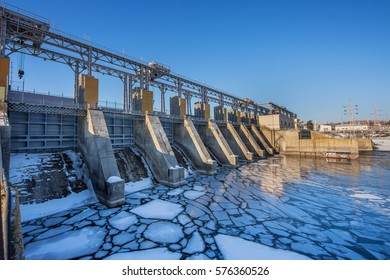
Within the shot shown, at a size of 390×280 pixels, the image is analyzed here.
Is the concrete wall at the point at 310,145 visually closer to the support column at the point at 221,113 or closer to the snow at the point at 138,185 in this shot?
the support column at the point at 221,113

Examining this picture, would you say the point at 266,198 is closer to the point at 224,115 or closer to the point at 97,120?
the point at 97,120

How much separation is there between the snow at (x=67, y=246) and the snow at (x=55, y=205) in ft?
7.66

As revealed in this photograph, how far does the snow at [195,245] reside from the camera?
523 centimetres

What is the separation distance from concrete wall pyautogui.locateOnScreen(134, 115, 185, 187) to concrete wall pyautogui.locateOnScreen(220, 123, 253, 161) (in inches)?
487

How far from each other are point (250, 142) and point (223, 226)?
73.2 feet

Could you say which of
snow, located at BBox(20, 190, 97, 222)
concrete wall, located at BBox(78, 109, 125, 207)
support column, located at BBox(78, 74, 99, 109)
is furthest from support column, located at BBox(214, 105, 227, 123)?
snow, located at BBox(20, 190, 97, 222)

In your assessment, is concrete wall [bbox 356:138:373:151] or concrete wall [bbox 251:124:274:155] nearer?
concrete wall [bbox 251:124:274:155]

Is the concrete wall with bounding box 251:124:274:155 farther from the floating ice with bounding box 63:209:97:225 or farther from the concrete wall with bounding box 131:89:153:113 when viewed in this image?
the floating ice with bounding box 63:209:97:225

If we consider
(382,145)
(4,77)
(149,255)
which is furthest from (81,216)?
(382,145)

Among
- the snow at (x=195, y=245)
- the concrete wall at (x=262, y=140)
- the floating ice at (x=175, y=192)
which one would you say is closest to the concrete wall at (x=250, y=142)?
the concrete wall at (x=262, y=140)

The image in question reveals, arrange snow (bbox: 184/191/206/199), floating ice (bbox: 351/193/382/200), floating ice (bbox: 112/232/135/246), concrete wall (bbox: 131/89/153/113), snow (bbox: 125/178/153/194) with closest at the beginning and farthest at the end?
floating ice (bbox: 112/232/135/246), floating ice (bbox: 351/193/382/200), snow (bbox: 184/191/206/199), snow (bbox: 125/178/153/194), concrete wall (bbox: 131/89/153/113)

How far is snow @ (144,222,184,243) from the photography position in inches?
229

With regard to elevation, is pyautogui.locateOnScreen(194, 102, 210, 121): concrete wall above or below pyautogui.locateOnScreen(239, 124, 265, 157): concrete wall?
above

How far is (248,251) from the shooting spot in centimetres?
512
